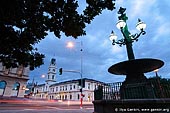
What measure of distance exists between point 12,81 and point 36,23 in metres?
37.6

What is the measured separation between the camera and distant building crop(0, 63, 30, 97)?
113 ft

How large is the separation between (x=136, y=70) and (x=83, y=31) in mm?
5031

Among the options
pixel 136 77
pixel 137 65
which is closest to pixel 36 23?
pixel 137 65

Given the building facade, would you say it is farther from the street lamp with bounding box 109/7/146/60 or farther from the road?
the street lamp with bounding box 109/7/146/60

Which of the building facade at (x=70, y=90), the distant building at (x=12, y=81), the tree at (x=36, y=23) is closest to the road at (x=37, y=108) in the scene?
the tree at (x=36, y=23)

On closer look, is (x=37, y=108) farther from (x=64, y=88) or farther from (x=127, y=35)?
(x=64, y=88)

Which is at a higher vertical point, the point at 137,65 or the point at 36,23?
the point at 36,23

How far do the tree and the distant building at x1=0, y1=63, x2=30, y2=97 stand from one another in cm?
3325

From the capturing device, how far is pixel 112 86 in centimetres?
801

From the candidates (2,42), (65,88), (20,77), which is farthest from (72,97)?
(2,42)

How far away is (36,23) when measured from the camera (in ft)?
13.9

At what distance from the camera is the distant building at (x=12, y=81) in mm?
34594

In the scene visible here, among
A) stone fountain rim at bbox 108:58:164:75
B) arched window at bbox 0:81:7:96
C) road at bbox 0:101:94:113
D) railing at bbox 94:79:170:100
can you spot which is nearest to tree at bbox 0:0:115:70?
stone fountain rim at bbox 108:58:164:75

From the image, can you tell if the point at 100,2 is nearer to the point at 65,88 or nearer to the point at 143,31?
the point at 143,31
